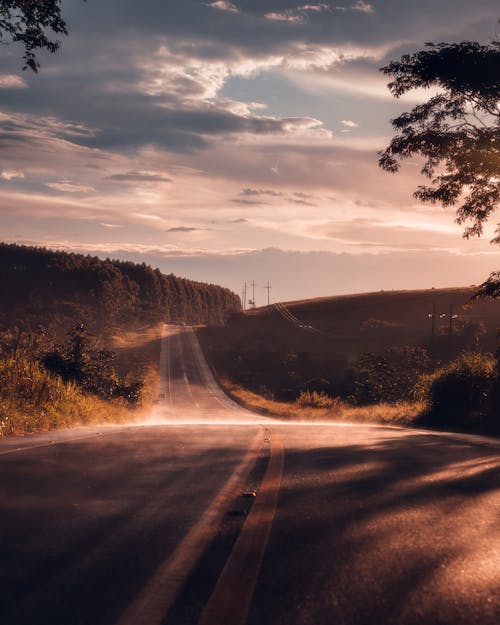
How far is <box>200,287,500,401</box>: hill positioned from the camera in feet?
233

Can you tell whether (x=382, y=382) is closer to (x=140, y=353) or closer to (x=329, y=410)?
(x=329, y=410)

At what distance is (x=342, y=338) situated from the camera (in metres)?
105

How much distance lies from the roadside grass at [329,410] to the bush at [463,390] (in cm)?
146

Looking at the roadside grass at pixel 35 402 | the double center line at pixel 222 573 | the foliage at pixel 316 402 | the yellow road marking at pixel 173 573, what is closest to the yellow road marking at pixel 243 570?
the double center line at pixel 222 573

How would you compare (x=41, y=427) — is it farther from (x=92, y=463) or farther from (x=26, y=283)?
(x=26, y=283)

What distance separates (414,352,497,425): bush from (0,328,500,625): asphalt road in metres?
12.1

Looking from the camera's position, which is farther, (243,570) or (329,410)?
(329,410)

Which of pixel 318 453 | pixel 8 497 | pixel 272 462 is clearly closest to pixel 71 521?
pixel 8 497

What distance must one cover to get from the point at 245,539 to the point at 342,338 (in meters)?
102

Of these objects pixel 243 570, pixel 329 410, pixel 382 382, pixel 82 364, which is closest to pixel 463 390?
pixel 82 364

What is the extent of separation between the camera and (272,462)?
8.39 meters

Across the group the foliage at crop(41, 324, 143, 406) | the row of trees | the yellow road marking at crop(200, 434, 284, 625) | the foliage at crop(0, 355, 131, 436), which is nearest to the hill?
the row of trees

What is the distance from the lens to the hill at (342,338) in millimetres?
71062

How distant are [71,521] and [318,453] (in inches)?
190
